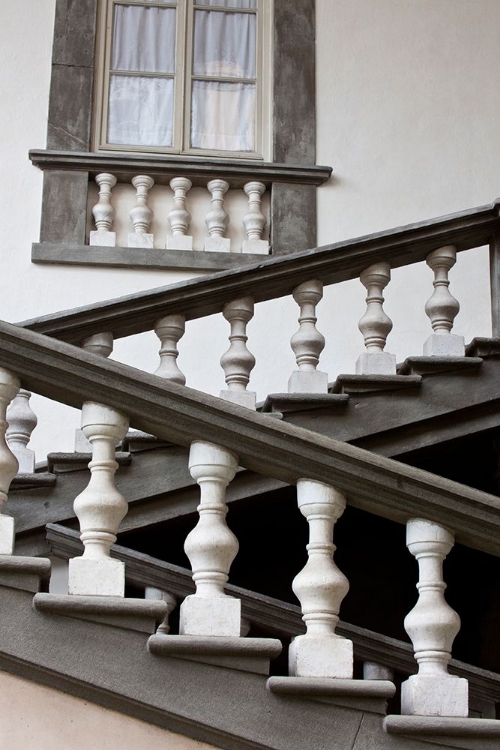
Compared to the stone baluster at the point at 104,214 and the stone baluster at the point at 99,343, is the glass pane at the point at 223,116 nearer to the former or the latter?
the stone baluster at the point at 104,214

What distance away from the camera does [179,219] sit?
20.0 ft

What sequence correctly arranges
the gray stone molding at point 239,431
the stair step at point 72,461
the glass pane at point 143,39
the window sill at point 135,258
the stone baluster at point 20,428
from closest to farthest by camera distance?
the gray stone molding at point 239,431 < the stair step at point 72,461 < the stone baluster at point 20,428 < the window sill at point 135,258 < the glass pane at point 143,39

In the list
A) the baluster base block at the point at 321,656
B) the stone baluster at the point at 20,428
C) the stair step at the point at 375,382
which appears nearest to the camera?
the baluster base block at the point at 321,656

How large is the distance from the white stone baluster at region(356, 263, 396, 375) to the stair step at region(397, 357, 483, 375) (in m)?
0.09

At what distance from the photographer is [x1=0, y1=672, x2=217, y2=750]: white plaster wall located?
8.50ft

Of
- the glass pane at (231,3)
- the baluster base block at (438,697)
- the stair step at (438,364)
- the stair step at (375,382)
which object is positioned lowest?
the baluster base block at (438,697)

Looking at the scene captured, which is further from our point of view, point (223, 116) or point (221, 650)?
point (223, 116)

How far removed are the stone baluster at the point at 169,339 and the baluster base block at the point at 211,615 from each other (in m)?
1.71

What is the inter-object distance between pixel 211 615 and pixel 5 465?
628mm

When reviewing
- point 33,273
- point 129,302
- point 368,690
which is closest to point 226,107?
point 33,273

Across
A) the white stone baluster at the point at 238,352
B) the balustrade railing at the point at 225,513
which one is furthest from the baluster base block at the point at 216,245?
the balustrade railing at the point at 225,513

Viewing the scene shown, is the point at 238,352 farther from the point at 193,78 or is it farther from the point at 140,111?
the point at 193,78

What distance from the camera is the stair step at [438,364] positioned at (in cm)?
421

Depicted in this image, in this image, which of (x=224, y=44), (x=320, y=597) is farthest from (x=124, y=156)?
(x=320, y=597)
